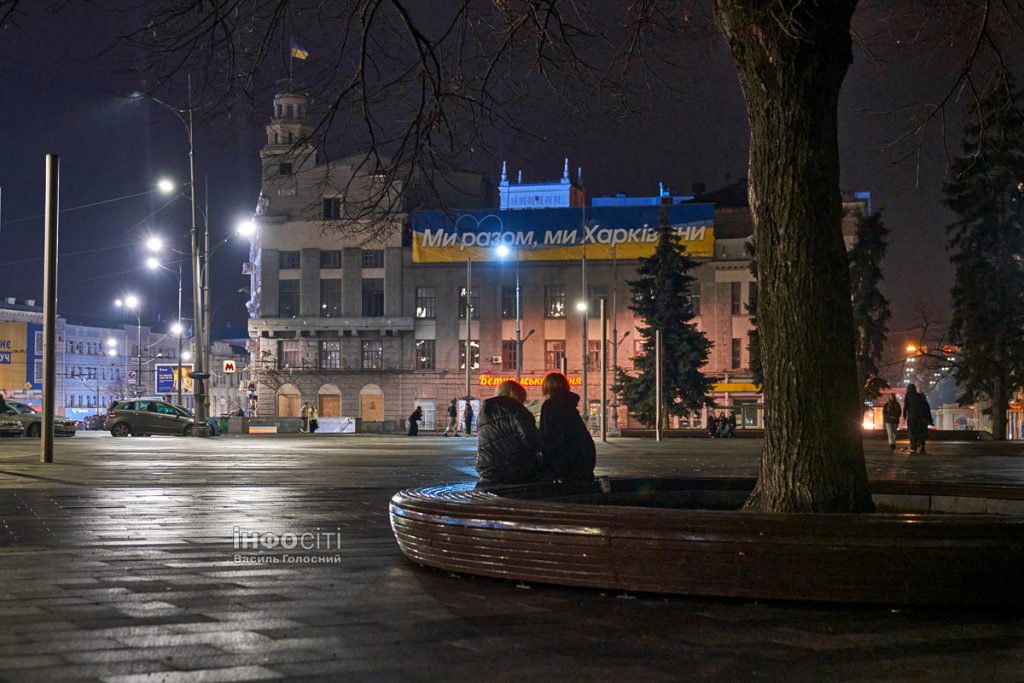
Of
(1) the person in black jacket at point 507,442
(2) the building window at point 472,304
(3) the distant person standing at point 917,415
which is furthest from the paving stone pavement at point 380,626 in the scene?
(2) the building window at point 472,304

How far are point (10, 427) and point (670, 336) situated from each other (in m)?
39.5

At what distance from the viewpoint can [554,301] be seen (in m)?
83.8

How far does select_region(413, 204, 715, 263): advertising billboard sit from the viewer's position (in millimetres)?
79188

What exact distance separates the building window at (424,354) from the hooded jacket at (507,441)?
7547cm

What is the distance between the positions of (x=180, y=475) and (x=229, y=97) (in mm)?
10013

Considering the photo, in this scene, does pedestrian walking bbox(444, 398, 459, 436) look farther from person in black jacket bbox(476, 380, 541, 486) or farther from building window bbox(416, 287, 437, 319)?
person in black jacket bbox(476, 380, 541, 486)

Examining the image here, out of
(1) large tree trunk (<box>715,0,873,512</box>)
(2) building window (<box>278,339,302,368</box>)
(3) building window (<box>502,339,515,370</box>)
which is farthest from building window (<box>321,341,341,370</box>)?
(1) large tree trunk (<box>715,0,873,512</box>)

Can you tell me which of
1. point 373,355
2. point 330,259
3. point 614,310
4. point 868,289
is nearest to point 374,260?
point 330,259

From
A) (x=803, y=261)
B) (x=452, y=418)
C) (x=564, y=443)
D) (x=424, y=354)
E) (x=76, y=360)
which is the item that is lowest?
(x=452, y=418)

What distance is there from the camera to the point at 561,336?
274ft

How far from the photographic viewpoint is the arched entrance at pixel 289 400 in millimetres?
87625

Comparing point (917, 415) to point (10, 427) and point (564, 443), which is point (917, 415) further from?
point (10, 427)

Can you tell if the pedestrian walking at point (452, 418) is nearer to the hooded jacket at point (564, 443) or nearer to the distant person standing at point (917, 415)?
the distant person standing at point (917, 415)

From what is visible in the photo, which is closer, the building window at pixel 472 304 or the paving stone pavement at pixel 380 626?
the paving stone pavement at pixel 380 626
